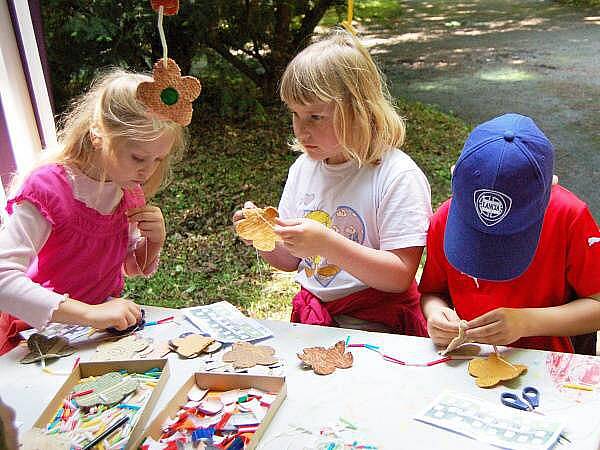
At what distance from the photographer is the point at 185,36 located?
400 cm

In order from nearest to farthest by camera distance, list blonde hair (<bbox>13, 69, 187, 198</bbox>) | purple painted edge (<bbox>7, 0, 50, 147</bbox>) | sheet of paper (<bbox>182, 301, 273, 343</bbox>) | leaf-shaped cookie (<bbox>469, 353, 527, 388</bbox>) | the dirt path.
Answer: leaf-shaped cookie (<bbox>469, 353, 527, 388</bbox>)
sheet of paper (<bbox>182, 301, 273, 343</bbox>)
blonde hair (<bbox>13, 69, 187, 198</bbox>)
purple painted edge (<bbox>7, 0, 50, 147</bbox>)
the dirt path

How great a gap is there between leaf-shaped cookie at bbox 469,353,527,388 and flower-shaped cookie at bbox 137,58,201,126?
2.47 feet

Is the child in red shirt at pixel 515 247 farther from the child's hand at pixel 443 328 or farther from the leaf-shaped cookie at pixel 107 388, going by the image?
the leaf-shaped cookie at pixel 107 388

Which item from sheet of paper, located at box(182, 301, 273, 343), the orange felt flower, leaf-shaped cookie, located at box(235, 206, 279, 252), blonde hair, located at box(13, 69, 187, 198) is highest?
the orange felt flower

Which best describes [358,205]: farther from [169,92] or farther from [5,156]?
[5,156]

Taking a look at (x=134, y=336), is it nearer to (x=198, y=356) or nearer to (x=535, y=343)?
(x=198, y=356)

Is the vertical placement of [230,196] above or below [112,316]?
below

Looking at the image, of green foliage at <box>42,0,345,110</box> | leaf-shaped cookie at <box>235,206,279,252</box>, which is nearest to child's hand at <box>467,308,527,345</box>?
leaf-shaped cookie at <box>235,206,279,252</box>

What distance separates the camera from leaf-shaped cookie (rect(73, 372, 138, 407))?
1.14 metres

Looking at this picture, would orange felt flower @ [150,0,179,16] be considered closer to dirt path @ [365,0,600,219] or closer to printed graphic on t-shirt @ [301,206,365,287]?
printed graphic on t-shirt @ [301,206,365,287]

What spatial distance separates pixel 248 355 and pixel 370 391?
27cm

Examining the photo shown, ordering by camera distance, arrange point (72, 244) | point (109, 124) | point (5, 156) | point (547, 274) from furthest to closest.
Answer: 1. point (5, 156)
2. point (72, 244)
3. point (109, 124)
4. point (547, 274)

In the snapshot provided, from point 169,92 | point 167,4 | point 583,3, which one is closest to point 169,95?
point 169,92

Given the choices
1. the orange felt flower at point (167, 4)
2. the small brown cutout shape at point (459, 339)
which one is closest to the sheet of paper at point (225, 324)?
the small brown cutout shape at point (459, 339)
